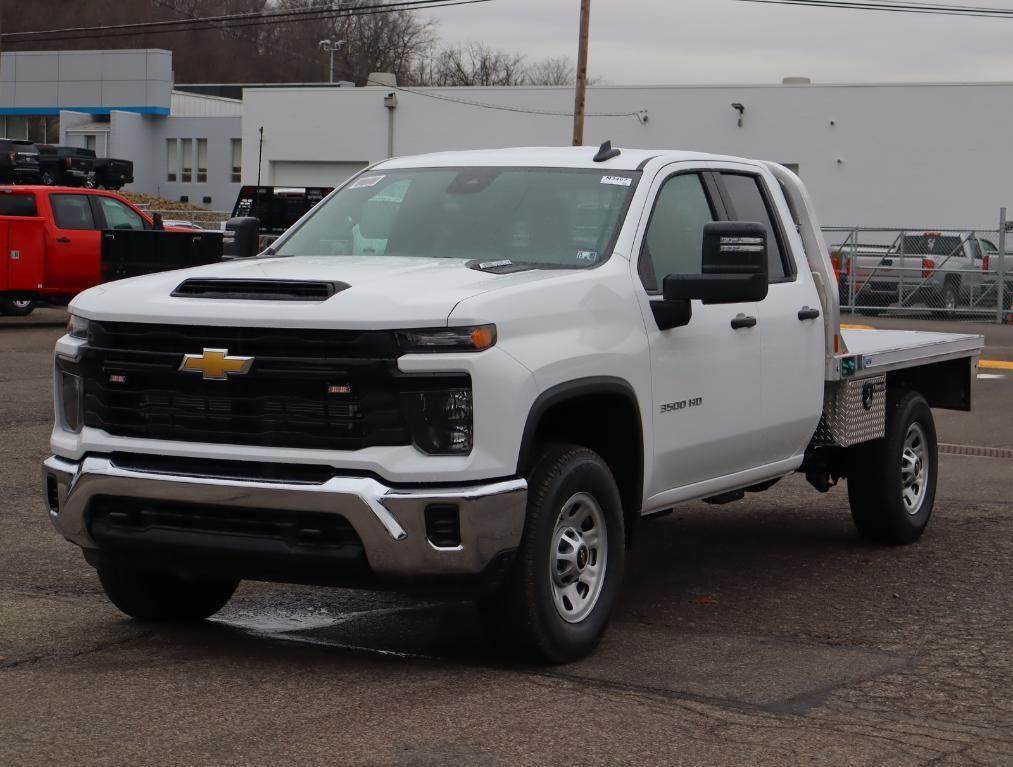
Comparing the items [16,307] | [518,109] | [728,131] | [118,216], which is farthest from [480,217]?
[518,109]

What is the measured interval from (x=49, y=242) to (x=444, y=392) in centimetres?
1908

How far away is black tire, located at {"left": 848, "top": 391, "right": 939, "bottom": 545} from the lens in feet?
28.1

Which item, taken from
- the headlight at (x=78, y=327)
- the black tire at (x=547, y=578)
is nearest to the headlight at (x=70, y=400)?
the headlight at (x=78, y=327)

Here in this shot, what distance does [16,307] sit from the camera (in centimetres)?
2447

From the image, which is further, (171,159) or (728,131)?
(171,159)

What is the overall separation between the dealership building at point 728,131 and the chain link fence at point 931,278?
12.6m

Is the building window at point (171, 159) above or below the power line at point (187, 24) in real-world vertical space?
below

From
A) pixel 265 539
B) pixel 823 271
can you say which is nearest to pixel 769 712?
pixel 265 539

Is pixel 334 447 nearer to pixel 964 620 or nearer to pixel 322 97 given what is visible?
pixel 964 620

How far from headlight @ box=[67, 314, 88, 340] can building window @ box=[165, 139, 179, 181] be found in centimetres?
6827

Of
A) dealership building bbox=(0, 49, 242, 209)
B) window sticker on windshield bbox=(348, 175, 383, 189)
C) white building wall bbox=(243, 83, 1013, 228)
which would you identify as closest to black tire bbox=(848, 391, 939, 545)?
window sticker on windshield bbox=(348, 175, 383, 189)

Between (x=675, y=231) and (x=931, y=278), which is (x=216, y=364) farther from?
(x=931, y=278)

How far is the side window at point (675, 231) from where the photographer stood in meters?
6.71

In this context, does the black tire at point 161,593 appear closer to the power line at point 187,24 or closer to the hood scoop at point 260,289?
the hood scoop at point 260,289
